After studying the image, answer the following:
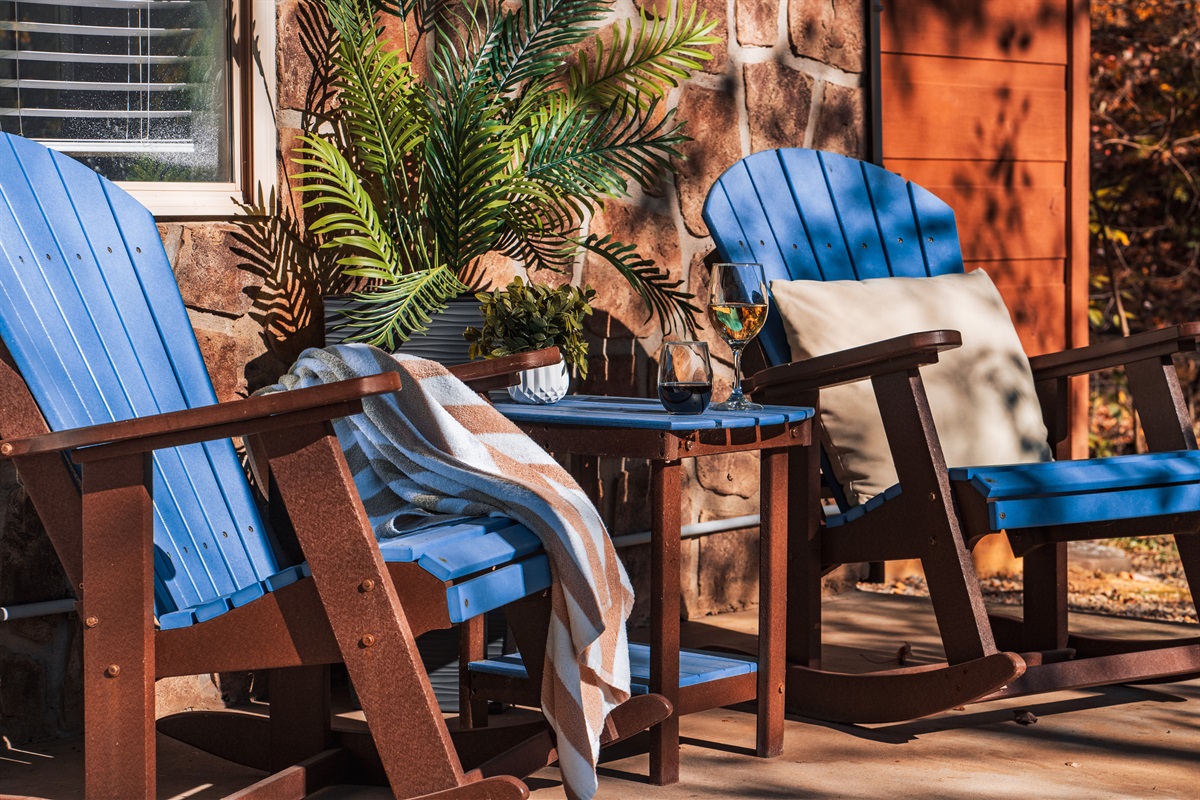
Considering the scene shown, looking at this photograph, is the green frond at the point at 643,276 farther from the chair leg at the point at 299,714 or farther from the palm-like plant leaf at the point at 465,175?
the chair leg at the point at 299,714

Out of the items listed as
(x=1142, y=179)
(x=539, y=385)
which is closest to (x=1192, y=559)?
(x=539, y=385)

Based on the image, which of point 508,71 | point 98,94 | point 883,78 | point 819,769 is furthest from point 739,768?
point 883,78

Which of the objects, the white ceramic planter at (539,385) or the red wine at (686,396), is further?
the white ceramic planter at (539,385)

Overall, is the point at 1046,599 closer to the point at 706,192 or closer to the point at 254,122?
the point at 706,192

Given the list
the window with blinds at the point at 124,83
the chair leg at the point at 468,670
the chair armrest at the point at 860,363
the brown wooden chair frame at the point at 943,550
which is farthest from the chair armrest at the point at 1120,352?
the window with blinds at the point at 124,83

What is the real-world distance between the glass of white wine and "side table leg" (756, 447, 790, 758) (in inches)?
5.2

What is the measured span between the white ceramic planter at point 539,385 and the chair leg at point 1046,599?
1.07 meters

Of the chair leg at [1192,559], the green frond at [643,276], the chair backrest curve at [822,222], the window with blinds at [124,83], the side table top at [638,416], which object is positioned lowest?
the chair leg at [1192,559]

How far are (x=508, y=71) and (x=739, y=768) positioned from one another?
4.69 feet

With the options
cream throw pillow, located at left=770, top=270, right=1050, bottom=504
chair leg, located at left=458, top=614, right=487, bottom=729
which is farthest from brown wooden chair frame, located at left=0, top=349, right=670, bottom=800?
cream throw pillow, located at left=770, top=270, right=1050, bottom=504

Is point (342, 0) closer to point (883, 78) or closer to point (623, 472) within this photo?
point (623, 472)

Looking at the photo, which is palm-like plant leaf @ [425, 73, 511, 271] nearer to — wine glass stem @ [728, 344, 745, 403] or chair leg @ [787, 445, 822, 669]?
wine glass stem @ [728, 344, 745, 403]

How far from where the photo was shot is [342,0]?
276cm

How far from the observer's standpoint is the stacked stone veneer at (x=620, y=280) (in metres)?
2.61
